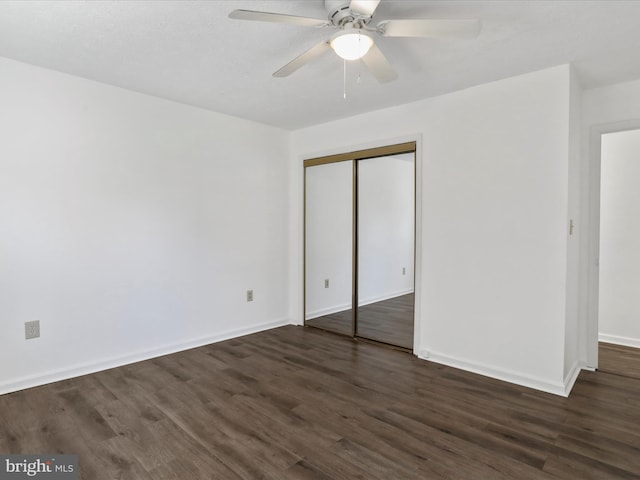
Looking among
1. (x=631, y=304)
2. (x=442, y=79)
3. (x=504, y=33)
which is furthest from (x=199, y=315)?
(x=631, y=304)

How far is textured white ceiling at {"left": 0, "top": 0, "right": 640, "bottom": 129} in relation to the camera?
196cm

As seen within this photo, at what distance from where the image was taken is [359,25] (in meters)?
1.80

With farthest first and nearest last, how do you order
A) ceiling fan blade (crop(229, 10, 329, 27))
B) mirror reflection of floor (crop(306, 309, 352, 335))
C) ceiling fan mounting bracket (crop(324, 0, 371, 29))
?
mirror reflection of floor (crop(306, 309, 352, 335)) < ceiling fan mounting bracket (crop(324, 0, 371, 29)) < ceiling fan blade (crop(229, 10, 329, 27))

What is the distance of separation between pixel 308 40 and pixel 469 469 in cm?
258

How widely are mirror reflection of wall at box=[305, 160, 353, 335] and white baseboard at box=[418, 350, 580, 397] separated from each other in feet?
3.83

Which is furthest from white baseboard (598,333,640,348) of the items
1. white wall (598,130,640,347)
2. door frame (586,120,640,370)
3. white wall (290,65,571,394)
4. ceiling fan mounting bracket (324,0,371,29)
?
ceiling fan mounting bracket (324,0,371,29)

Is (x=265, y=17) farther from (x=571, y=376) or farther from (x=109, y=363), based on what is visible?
(x=571, y=376)

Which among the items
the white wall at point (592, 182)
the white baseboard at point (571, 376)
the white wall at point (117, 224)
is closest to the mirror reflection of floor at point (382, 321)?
the white wall at point (117, 224)

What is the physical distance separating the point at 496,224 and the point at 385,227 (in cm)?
145

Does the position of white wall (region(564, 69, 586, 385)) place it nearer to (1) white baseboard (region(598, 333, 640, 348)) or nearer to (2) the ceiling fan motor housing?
(1) white baseboard (region(598, 333, 640, 348))

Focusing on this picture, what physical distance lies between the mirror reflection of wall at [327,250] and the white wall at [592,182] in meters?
2.22

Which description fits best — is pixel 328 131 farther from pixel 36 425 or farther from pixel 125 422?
pixel 36 425

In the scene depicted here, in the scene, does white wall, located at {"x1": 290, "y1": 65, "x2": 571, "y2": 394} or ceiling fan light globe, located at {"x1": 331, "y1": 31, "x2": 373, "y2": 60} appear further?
white wall, located at {"x1": 290, "y1": 65, "x2": 571, "y2": 394}

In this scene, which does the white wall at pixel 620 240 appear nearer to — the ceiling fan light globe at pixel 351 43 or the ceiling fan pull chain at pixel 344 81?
the ceiling fan pull chain at pixel 344 81
